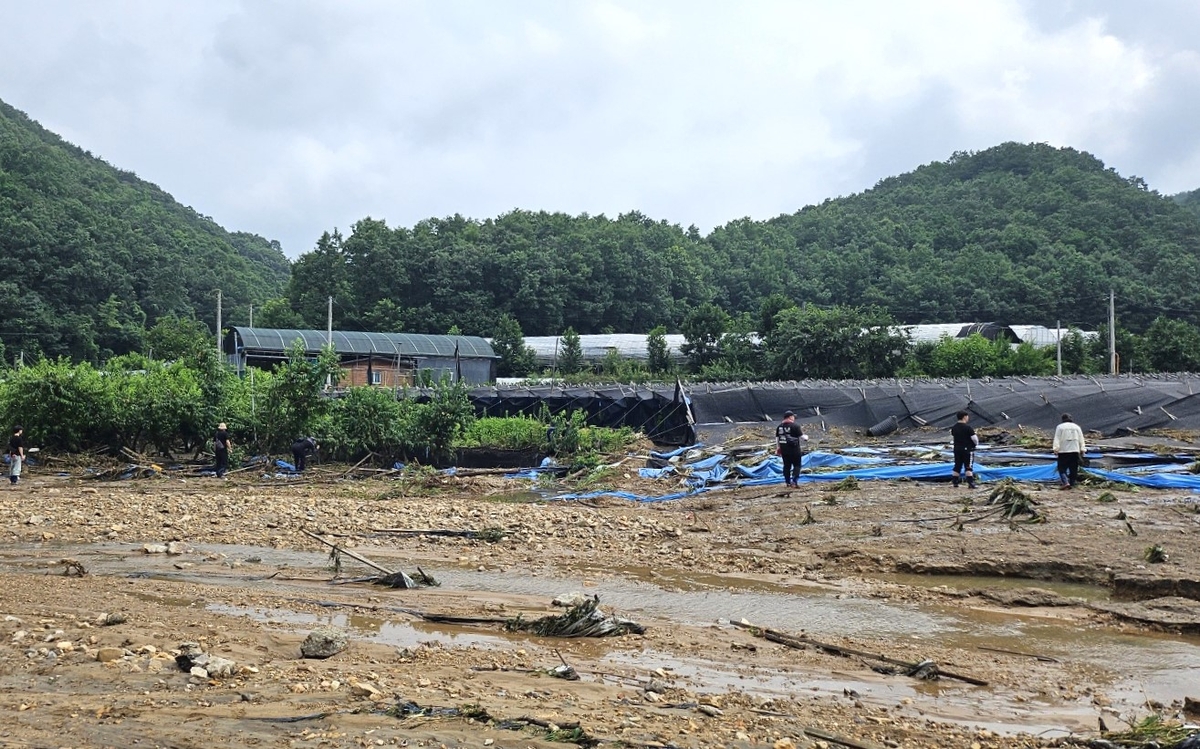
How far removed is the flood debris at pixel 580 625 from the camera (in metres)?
7.98

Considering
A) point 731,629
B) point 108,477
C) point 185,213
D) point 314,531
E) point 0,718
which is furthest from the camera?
point 185,213

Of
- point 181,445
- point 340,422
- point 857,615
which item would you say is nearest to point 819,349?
point 340,422

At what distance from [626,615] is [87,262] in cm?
5341

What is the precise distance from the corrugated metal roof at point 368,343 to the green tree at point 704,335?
31.8ft

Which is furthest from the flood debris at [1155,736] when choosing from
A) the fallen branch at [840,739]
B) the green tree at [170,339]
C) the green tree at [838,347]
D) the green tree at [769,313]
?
the green tree at [170,339]

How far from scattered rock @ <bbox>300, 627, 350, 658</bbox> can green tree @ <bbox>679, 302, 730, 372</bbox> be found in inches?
1528

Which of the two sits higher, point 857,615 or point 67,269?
point 67,269

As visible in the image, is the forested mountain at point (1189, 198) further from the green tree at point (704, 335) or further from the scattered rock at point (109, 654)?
the scattered rock at point (109, 654)

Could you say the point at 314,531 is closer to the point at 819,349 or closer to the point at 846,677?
the point at 846,677

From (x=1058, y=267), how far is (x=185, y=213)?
200 ft

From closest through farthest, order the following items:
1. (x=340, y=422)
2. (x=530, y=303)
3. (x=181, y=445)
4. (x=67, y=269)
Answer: (x=340, y=422) < (x=181, y=445) < (x=67, y=269) < (x=530, y=303)

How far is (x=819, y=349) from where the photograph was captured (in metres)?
38.9

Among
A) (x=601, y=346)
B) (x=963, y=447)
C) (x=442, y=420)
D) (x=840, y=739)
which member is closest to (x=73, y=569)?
(x=840, y=739)

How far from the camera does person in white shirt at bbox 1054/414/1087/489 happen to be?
15.5 meters
